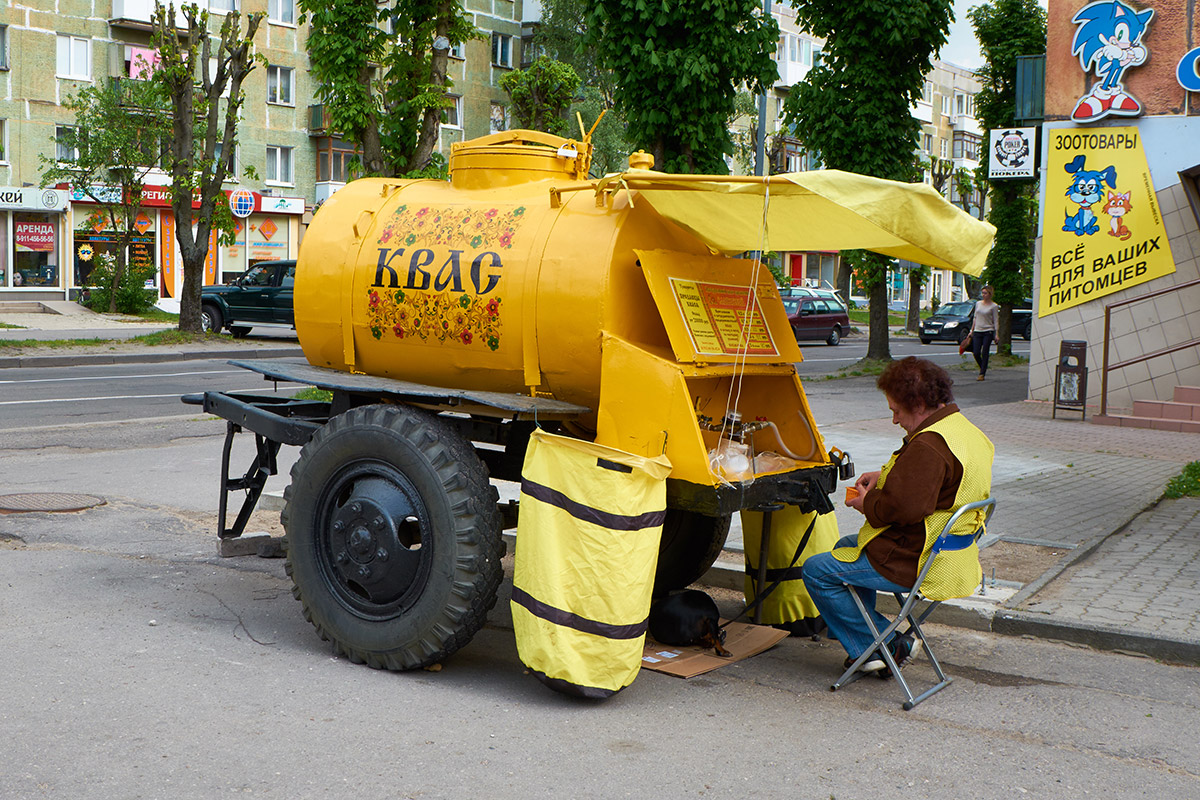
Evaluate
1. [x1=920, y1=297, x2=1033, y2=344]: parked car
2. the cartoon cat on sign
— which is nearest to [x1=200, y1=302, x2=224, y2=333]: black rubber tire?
the cartoon cat on sign

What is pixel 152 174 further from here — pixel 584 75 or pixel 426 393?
pixel 426 393

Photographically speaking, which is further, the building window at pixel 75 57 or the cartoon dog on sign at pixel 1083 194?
the building window at pixel 75 57

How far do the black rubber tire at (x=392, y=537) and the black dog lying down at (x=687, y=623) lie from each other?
935 millimetres

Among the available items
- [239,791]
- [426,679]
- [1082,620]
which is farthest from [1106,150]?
[239,791]

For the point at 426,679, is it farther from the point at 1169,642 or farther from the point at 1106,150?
the point at 1106,150

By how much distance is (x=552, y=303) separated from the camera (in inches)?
194

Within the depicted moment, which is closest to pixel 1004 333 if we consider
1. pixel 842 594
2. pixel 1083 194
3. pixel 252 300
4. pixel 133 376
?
pixel 1083 194

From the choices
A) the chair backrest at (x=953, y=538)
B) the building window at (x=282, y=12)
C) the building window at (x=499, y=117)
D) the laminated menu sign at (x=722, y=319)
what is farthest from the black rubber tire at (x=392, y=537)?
the building window at (x=499, y=117)

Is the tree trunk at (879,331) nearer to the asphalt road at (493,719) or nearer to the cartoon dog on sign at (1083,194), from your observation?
the cartoon dog on sign at (1083,194)

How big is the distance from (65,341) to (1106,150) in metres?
19.0

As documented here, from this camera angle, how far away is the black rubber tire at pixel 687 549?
19.7 ft

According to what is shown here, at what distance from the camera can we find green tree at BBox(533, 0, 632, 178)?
141 feet

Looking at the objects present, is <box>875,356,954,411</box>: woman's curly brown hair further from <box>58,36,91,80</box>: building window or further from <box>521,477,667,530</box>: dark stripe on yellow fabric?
<box>58,36,91,80</box>: building window

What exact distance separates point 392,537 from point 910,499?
6.80 feet
